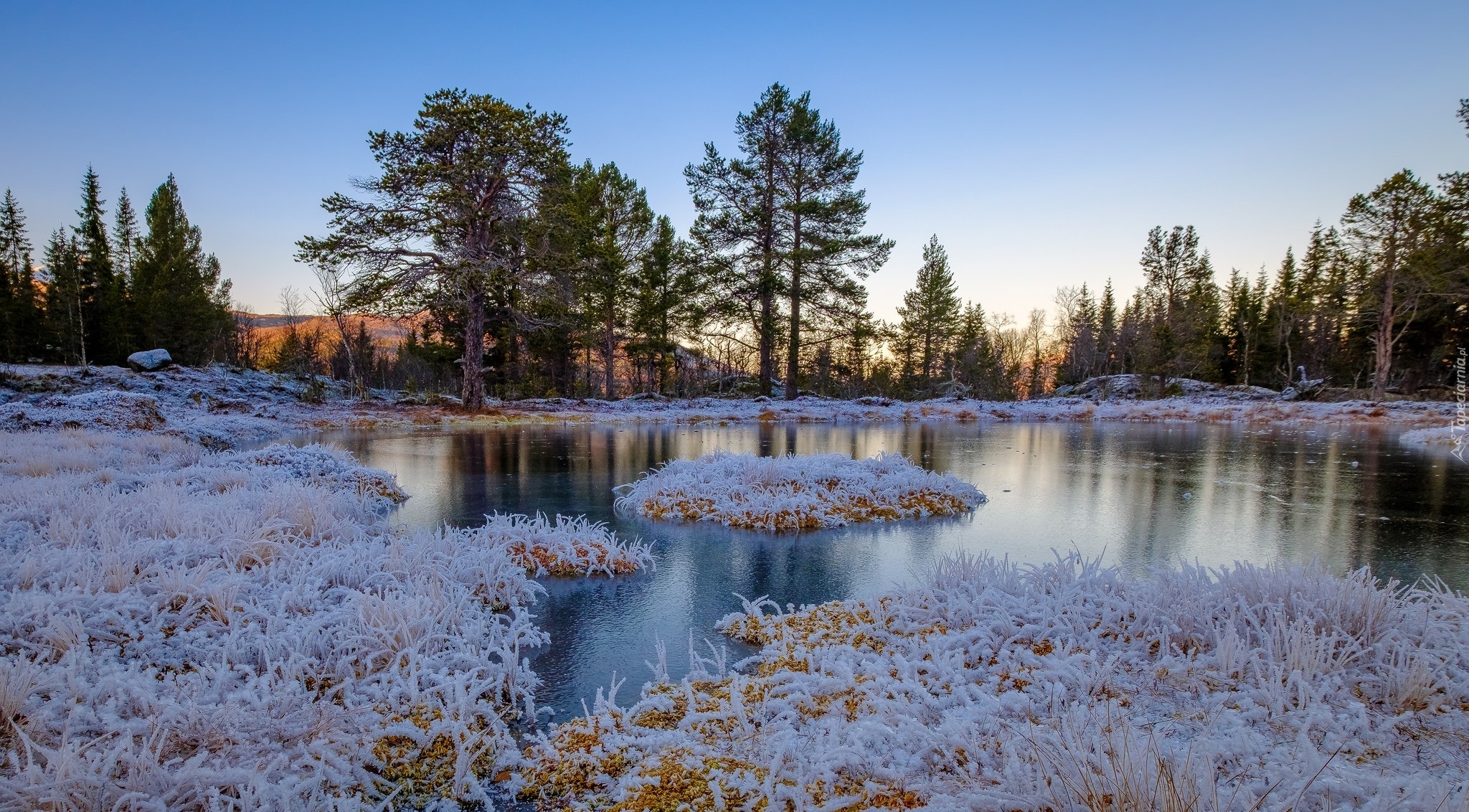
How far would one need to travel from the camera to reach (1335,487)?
980cm

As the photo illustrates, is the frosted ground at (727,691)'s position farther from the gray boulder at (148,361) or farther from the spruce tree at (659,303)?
the gray boulder at (148,361)

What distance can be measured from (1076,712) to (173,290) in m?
52.4

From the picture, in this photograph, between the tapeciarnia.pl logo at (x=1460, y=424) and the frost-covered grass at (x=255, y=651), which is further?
the tapeciarnia.pl logo at (x=1460, y=424)

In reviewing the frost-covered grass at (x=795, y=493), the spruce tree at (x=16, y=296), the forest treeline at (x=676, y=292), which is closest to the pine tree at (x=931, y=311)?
the forest treeline at (x=676, y=292)

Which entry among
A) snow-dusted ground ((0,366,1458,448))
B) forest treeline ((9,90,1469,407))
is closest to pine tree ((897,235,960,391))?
forest treeline ((9,90,1469,407))

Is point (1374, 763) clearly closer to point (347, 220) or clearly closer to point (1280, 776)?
point (1280, 776)

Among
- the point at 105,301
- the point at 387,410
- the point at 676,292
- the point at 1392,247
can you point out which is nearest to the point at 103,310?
the point at 105,301

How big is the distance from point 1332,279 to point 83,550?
49005mm

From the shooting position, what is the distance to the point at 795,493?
8344 mm

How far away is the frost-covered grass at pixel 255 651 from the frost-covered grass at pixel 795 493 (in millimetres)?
2074

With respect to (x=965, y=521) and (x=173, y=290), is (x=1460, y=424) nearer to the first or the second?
(x=965, y=521)

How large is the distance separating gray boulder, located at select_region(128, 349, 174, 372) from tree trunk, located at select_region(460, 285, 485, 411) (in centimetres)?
1489

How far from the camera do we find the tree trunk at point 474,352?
2442 centimetres


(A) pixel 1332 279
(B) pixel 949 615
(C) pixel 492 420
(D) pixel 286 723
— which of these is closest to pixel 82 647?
(D) pixel 286 723
